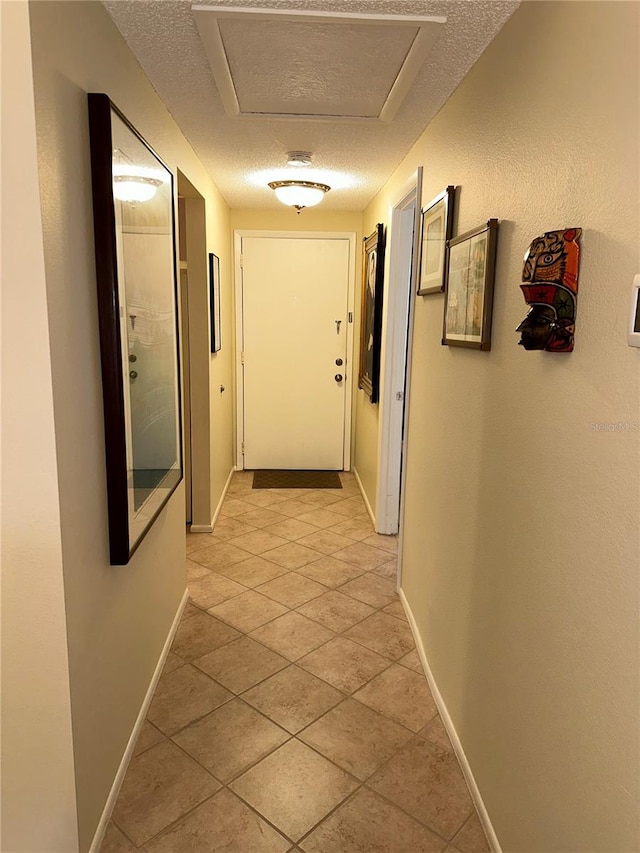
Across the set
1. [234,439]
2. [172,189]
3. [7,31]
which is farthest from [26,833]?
[234,439]

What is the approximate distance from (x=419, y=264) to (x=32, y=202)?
186 cm

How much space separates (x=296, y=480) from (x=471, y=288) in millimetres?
3280

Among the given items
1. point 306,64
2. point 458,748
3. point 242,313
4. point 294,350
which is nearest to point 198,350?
point 242,313

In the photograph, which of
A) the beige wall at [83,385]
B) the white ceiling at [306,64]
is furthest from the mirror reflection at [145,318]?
the white ceiling at [306,64]

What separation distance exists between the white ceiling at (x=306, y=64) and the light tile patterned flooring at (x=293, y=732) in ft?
7.33

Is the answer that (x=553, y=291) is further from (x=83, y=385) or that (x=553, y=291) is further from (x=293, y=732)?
(x=293, y=732)

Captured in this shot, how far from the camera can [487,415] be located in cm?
169

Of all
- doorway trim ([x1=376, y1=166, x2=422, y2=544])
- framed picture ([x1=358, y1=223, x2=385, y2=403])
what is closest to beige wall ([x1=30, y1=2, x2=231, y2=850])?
doorway trim ([x1=376, y1=166, x2=422, y2=544])

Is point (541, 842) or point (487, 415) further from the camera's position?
point (487, 415)

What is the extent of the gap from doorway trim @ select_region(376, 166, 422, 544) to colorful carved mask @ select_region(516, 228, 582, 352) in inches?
76.9

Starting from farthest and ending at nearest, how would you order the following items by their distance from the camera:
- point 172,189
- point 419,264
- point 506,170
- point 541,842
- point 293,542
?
point 293,542
point 419,264
point 172,189
point 506,170
point 541,842

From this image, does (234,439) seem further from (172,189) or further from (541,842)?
(541,842)

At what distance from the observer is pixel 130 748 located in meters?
1.85

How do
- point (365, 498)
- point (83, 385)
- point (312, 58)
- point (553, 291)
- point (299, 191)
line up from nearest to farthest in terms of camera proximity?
1. point (553, 291)
2. point (83, 385)
3. point (312, 58)
4. point (299, 191)
5. point (365, 498)
